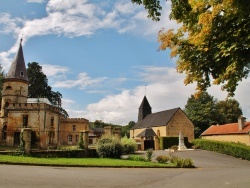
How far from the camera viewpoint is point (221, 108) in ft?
247

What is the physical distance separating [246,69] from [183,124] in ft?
151

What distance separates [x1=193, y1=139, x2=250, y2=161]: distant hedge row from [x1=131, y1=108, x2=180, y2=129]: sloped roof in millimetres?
12363

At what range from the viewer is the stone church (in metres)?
39.9

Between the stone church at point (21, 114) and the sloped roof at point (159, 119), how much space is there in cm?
1995

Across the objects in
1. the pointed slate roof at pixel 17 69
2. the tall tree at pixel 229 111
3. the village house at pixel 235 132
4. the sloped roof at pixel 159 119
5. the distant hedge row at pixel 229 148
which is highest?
the pointed slate roof at pixel 17 69

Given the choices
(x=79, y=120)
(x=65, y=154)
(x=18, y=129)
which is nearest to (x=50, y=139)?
(x=18, y=129)

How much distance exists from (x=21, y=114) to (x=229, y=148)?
29.0 meters

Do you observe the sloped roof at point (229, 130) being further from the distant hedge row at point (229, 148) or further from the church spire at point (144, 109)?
the church spire at point (144, 109)

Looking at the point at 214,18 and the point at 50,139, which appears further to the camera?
the point at 50,139

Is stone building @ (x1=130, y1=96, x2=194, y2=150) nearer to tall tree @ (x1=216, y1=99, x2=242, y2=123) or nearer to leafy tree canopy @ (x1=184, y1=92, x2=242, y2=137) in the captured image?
leafy tree canopy @ (x1=184, y1=92, x2=242, y2=137)

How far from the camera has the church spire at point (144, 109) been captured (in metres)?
69.5

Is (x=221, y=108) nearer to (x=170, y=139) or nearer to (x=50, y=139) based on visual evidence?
(x=170, y=139)

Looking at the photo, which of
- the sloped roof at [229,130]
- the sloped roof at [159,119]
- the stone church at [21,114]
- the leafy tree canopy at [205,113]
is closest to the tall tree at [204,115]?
the leafy tree canopy at [205,113]

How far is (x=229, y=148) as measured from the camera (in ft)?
108
